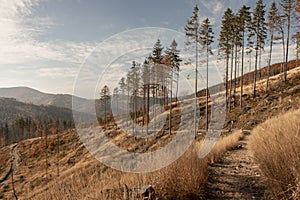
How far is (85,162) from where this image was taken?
98.0 ft

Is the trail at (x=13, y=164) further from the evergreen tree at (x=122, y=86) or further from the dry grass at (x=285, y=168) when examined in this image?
the dry grass at (x=285, y=168)

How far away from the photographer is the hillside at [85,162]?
3.63m

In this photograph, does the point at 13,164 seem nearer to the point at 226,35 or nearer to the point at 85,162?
the point at 85,162

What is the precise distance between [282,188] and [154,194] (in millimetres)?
1884

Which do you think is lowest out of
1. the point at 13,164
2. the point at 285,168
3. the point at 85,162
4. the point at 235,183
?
→ the point at 13,164

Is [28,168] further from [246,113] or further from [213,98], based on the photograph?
[246,113]

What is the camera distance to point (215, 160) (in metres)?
7.21

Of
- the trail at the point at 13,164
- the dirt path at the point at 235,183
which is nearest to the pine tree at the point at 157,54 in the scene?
the dirt path at the point at 235,183

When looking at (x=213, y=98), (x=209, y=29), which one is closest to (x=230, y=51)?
(x=209, y=29)

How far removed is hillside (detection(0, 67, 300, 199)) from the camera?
143 inches

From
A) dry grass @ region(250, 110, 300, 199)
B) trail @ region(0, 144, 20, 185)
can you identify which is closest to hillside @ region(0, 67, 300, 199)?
trail @ region(0, 144, 20, 185)

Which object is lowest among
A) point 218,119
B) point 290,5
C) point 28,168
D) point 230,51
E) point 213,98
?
point 28,168

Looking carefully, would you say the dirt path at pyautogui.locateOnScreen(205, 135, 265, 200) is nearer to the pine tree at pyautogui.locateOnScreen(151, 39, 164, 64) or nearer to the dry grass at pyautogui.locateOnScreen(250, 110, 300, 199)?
the dry grass at pyautogui.locateOnScreen(250, 110, 300, 199)

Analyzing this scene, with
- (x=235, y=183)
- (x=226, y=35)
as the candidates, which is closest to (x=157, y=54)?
(x=226, y=35)
